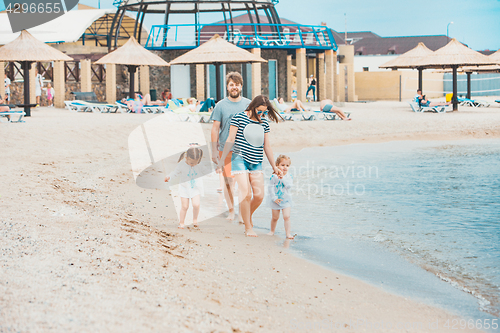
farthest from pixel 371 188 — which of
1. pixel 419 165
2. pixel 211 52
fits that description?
pixel 211 52

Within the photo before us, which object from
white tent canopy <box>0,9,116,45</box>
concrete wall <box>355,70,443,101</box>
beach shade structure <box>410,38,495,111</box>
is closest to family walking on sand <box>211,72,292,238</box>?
beach shade structure <box>410,38,495,111</box>

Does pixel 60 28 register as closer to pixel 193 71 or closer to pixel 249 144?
pixel 193 71

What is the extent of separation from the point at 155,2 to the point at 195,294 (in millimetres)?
22675

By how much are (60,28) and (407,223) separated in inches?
875

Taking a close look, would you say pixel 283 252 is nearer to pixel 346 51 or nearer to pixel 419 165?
pixel 419 165

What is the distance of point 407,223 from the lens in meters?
6.18

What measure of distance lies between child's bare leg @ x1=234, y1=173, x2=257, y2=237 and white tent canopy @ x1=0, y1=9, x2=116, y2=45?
20.4 m

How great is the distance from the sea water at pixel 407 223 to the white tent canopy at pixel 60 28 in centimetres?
1589

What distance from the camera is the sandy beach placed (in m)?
2.59

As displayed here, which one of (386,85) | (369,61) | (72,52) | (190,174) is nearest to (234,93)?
(190,174)

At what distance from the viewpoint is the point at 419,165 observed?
1089 centimetres

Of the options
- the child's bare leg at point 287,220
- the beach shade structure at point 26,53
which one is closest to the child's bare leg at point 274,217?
the child's bare leg at point 287,220

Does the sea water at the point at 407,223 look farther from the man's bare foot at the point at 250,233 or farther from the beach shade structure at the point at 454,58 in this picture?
the beach shade structure at the point at 454,58

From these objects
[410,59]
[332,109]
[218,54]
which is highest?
[410,59]
